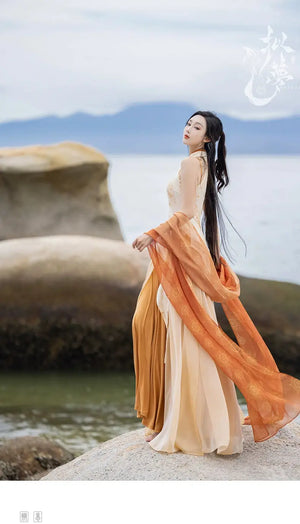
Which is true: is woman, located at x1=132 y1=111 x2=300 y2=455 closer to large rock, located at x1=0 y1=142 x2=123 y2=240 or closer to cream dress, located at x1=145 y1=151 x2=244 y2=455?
cream dress, located at x1=145 y1=151 x2=244 y2=455

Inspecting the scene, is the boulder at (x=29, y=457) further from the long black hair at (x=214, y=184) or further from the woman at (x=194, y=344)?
the long black hair at (x=214, y=184)

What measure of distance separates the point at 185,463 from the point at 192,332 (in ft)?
1.29

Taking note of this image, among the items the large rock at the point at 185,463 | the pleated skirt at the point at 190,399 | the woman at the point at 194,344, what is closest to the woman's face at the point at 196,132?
the woman at the point at 194,344

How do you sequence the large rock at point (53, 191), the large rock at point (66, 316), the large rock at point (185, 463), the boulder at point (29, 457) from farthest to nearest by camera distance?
the large rock at point (53, 191) → the large rock at point (66, 316) → the boulder at point (29, 457) → the large rock at point (185, 463)

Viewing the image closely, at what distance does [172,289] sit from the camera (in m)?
2.32

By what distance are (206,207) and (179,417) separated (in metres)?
0.67

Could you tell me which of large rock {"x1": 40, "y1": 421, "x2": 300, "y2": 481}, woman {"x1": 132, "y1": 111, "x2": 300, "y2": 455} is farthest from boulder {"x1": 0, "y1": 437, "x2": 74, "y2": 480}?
woman {"x1": 132, "y1": 111, "x2": 300, "y2": 455}

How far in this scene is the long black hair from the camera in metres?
2.37

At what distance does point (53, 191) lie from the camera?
6.16 metres

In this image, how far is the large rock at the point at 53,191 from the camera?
6055 mm

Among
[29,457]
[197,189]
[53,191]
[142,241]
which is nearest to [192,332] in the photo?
[142,241]

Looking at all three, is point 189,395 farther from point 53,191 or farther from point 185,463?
point 53,191

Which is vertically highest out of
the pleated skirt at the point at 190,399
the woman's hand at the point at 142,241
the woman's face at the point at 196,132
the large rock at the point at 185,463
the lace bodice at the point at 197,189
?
the woman's face at the point at 196,132

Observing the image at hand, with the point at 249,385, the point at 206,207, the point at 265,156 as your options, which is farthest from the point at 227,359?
the point at 265,156
